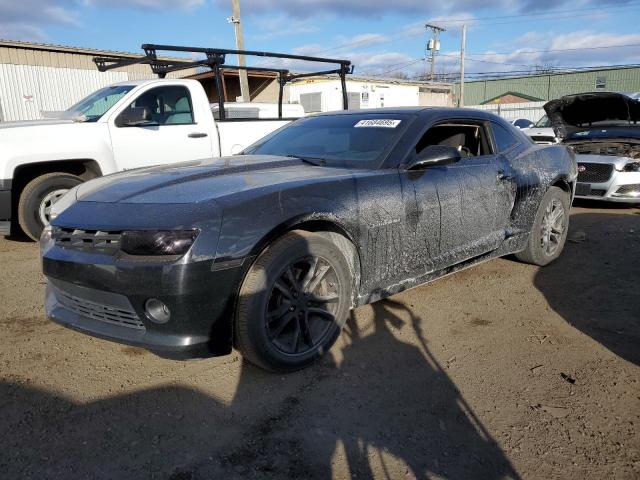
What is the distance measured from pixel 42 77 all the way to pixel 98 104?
11.9m

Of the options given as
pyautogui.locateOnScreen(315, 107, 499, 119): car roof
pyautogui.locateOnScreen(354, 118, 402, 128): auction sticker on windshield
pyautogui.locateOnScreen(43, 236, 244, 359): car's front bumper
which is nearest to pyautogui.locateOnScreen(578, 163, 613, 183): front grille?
pyautogui.locateOnScreen(315, 107, 499, 119): car roof

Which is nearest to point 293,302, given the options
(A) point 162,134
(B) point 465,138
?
(B) point 465,138

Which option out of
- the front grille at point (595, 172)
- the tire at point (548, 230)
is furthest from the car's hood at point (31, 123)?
the front grille at point (595, 172)

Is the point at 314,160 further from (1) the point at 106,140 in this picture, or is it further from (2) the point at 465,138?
(1) the point at 106,140

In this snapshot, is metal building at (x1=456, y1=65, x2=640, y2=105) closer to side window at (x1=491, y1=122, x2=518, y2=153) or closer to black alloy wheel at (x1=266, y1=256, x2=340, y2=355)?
side window at (x1=491, y1=122, x2=518, y2=153)

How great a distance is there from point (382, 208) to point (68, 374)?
2.12 metres

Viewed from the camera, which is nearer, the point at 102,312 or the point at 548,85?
the point at 102,312

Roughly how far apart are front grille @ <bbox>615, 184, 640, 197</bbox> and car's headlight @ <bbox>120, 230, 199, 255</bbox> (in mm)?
7350

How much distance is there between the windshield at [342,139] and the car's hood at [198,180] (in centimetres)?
27

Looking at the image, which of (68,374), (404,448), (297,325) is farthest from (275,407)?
(68,374)

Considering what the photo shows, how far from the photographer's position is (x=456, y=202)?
3748mm

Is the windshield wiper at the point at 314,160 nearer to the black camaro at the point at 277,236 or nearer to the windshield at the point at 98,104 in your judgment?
the black camaro at the point at 277,236

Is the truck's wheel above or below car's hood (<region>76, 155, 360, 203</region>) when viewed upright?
below

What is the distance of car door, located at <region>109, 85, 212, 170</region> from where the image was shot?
6.09m
